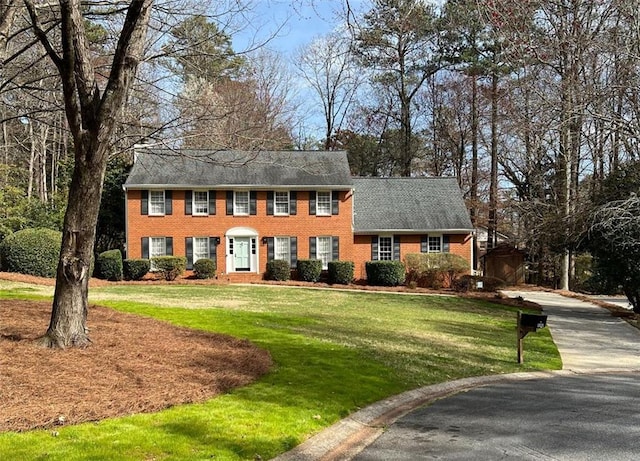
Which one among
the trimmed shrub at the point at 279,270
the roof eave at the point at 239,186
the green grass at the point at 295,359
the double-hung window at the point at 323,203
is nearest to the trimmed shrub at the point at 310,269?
the trimmed shrub at the point at 279,270

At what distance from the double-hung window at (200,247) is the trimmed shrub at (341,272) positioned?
252 inches

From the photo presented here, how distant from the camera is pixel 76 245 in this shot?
8367 millimetres

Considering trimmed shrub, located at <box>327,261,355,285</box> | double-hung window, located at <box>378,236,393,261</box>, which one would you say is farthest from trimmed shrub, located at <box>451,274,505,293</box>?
trimmed shrub, located at <box>327,261,355,285</box>

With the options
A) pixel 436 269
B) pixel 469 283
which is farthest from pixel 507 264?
pixel 469 283

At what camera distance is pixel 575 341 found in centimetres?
1552

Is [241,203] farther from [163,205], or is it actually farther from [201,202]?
[163,205]

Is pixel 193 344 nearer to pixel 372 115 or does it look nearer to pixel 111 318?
pixel 111 318

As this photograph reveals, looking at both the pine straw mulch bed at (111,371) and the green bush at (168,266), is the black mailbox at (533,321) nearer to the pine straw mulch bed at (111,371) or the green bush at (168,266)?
the pine straw mulch bed at (111,371)

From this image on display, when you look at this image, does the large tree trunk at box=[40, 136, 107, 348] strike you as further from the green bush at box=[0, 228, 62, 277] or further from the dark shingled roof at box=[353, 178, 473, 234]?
the dark shingled roof at box=[353, 178, 473, 234]

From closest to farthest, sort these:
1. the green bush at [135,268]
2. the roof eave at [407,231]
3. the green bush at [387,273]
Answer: the green bush at [135,268] < the green bush at [387,273] < the roof eave at [407,231]

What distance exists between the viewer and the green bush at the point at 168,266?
28453mm

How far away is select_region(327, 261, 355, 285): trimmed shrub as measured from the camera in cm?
2970

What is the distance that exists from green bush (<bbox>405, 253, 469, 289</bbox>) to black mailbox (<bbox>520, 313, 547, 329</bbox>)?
1804cm

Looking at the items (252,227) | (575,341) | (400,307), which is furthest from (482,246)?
(575,341)
